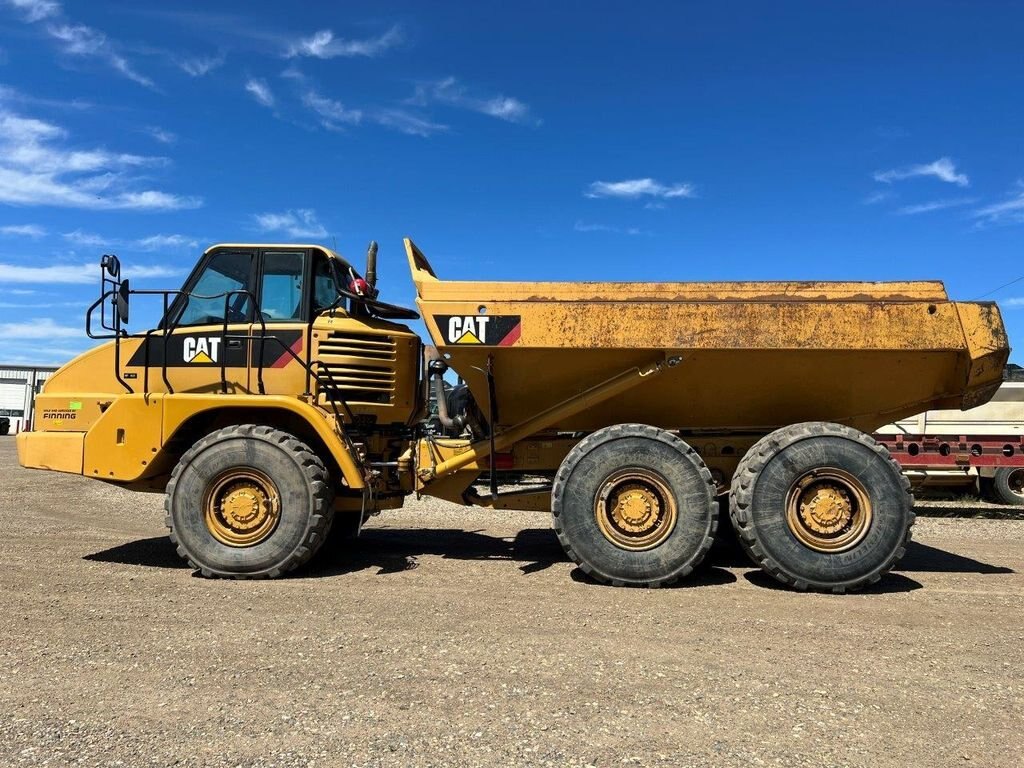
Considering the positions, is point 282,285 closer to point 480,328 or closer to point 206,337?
point 206,337

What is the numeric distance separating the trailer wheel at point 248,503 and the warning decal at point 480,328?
56.5 inches

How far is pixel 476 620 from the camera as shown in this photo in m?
4.28

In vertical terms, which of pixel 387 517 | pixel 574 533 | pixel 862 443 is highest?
pixel 862 443

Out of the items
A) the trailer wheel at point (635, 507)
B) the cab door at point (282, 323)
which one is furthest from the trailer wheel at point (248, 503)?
the trailer wheel at point (635, 507)

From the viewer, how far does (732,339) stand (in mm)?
5289

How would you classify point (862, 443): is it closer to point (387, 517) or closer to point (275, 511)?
point (275, 511)

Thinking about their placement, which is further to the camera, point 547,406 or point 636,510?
point 547,406

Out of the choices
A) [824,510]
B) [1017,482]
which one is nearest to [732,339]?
[824,510]

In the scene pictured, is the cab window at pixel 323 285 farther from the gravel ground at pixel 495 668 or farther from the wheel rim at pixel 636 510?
the wheel rim at pixel 636 510

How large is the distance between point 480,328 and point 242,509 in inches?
91.7

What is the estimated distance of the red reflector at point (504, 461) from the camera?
6.12 meters

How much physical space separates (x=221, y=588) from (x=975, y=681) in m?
4.68

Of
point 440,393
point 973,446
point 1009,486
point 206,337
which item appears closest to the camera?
point 206,337

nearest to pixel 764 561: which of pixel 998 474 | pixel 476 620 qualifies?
pixel 476 620
